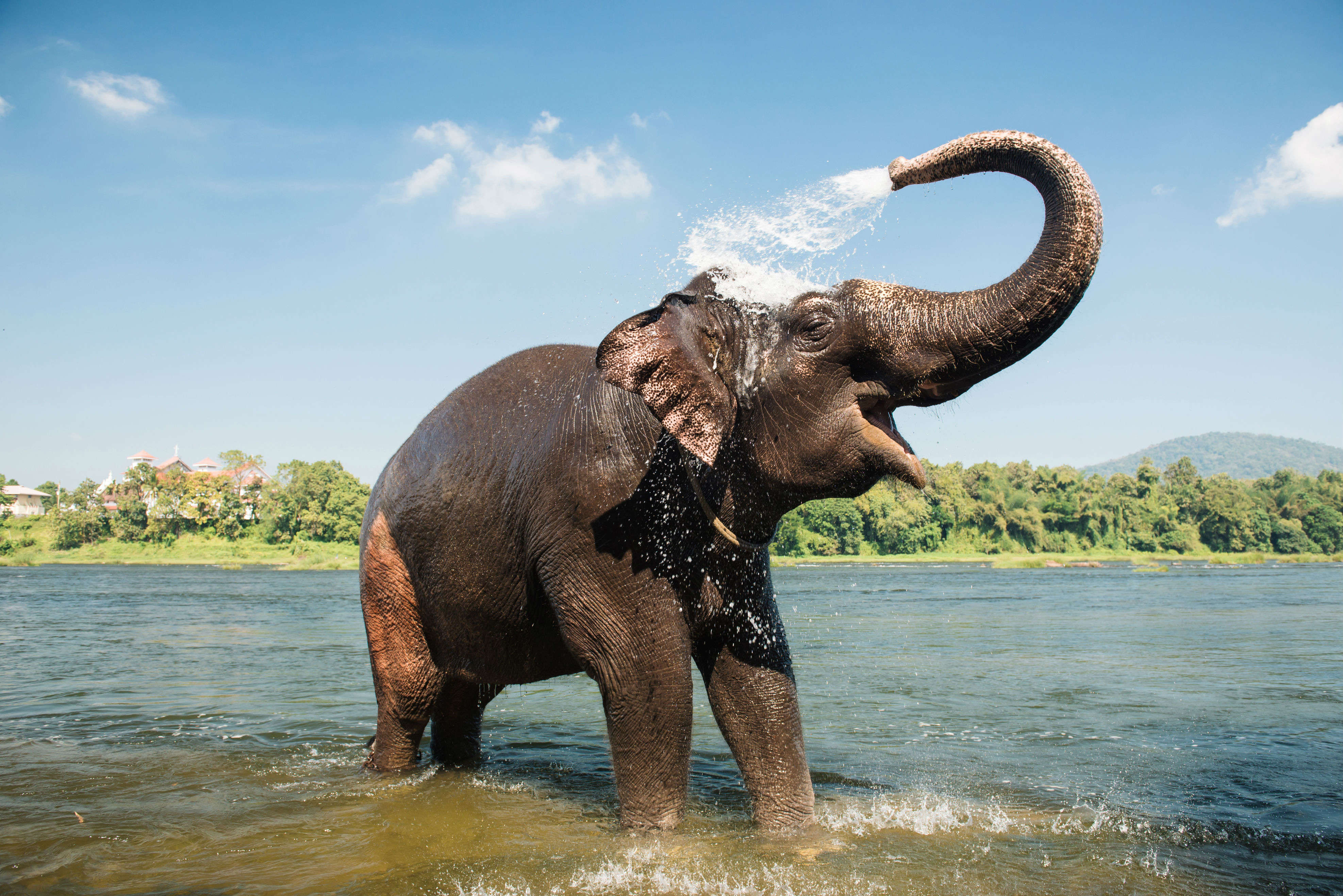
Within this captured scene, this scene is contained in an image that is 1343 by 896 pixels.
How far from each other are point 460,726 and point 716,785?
1.73 metres

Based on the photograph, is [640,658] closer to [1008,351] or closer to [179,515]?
[1008,351]

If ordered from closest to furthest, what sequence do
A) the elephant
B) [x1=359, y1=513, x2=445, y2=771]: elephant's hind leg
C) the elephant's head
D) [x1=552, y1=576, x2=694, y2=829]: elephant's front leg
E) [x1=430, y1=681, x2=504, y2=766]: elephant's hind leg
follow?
the elephant's head < the elephant < [x1=552, y1=576, x2=694, y2=829]: elephant's front leg < [x1=359, y1=513, x2=445, y2=771]: elephant's hind leg < [x1=430, y1=681, x2=504, y2=766]: elephant's hind leg

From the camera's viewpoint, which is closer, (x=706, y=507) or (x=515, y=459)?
(x=706, y=507)

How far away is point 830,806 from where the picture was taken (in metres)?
5.18

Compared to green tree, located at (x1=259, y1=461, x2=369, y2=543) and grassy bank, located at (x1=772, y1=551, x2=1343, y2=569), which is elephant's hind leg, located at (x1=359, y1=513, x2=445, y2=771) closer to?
grassy bank, located at (x1=772, y1=551, x2=1343, y2=569)

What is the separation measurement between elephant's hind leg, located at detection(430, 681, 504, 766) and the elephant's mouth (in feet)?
10.1

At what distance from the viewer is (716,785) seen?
5.85m

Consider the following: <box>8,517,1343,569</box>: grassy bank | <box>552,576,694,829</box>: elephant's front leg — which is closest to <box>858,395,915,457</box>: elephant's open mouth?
<box>552,576,694,829</box>: elephant's front leg

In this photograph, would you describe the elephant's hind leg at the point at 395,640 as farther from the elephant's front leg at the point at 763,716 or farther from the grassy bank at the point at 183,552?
the grassy bank at the point at 183,552

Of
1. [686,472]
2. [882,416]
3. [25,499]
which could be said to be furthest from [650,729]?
[25,499]

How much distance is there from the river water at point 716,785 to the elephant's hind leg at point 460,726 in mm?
179

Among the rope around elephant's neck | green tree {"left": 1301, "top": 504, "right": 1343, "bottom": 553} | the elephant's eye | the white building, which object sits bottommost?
green tree {"left": 1301, "top": 504, "right": 1343, "bottom": 553}

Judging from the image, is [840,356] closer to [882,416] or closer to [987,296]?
[882,416]

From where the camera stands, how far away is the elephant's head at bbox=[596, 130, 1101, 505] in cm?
306
